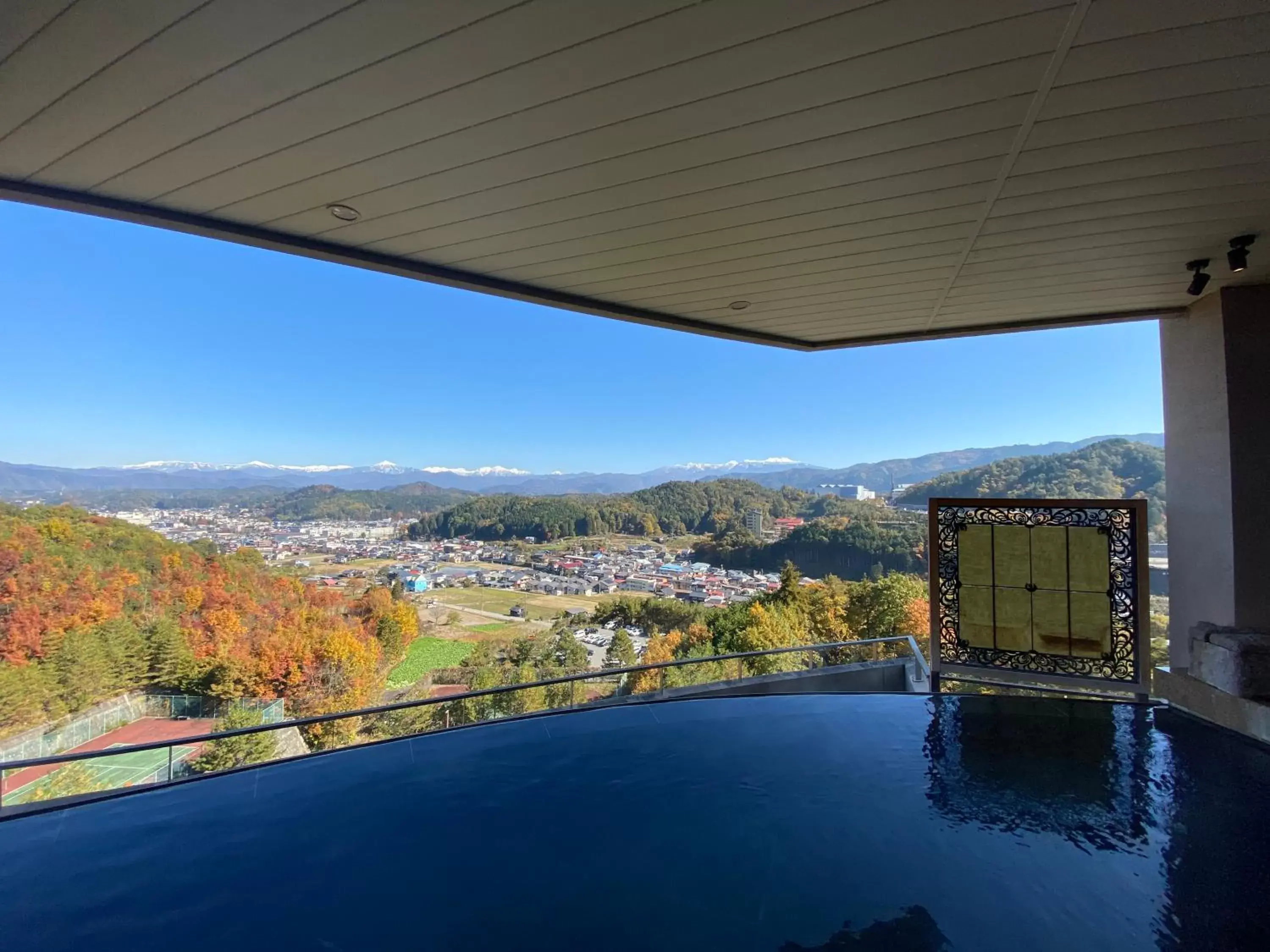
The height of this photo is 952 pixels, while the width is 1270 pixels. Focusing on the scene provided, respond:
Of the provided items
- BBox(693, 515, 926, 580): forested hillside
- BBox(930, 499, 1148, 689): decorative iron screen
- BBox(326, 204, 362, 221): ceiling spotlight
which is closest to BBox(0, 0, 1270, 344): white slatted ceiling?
BBox(326, 204, 362, 221): ceiling spotlight

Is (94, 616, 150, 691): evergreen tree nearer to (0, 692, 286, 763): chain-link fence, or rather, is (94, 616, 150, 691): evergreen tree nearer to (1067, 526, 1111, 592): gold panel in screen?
(0, 692, 286, 763): chain-link fence

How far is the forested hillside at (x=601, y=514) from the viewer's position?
1856 cm

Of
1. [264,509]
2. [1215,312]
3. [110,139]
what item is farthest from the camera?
[264,509]

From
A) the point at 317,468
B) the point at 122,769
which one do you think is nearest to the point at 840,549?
the point at 122,769

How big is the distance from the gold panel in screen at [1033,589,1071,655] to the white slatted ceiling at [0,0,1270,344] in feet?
6.49

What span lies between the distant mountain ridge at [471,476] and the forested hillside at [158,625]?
217 centimetres

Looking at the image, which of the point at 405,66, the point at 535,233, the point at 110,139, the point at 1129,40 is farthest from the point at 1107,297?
the point at 110,139

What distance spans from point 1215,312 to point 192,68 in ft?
15.6

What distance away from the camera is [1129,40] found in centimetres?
130

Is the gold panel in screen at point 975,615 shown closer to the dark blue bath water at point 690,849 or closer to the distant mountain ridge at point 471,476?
the dark blue bath water at point 690,849

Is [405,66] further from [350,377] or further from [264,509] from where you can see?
[350,377]

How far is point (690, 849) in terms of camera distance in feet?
6.06

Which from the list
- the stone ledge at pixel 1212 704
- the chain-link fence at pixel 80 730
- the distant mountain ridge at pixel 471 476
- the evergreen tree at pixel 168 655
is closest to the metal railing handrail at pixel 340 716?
the stone ledge at pixel 1212 704

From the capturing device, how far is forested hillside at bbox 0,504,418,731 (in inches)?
464
